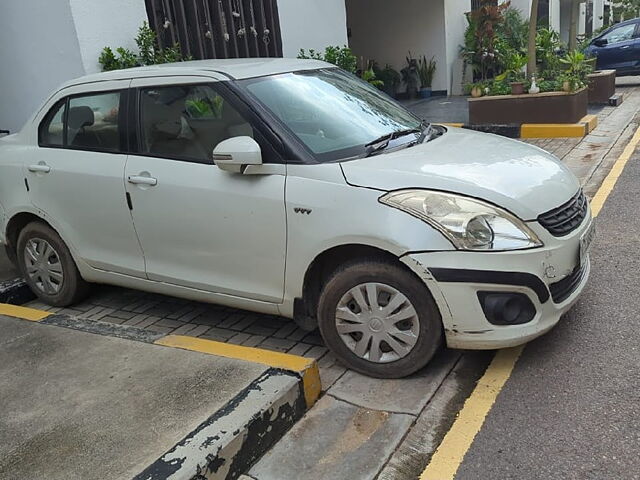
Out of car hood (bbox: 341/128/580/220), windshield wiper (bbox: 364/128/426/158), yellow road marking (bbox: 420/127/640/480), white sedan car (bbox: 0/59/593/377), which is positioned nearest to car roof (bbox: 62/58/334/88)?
white sedan car (bbox: 0/59/593/377)

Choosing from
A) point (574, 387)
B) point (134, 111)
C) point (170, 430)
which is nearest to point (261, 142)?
point (134, 111)

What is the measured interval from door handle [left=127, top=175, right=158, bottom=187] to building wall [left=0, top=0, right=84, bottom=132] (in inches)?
144

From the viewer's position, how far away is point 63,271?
4.72 metres

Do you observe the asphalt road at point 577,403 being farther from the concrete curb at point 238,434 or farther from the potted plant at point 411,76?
the potted plant at point 411,76

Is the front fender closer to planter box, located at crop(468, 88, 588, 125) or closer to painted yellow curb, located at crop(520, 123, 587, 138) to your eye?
painted yellow curb, located at crop(520, 123, 587, 138)

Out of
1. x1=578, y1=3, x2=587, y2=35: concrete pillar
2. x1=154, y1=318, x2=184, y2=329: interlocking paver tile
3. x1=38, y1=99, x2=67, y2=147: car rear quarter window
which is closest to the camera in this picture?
x1=154, y1=318, x2=184, y2=329: interlocking paver tile

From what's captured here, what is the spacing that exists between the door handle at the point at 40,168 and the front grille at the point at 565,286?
3.46 m

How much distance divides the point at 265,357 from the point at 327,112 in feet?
5.07

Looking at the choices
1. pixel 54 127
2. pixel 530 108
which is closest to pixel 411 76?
pixel 530 108

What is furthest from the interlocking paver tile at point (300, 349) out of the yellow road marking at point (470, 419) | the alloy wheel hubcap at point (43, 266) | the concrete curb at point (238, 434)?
the alloy wheel hubcap at point (43, 266)

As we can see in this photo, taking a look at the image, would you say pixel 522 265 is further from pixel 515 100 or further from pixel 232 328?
pixel 515 100

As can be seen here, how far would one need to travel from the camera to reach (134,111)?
4.18 meters

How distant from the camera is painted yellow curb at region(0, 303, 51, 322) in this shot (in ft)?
14.3

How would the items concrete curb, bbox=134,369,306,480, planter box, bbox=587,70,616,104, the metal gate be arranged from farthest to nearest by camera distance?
1. planter box, bbox=587,70,616,104
2. the metal gate
3. concrete curb, bbox=134,369,306,480
